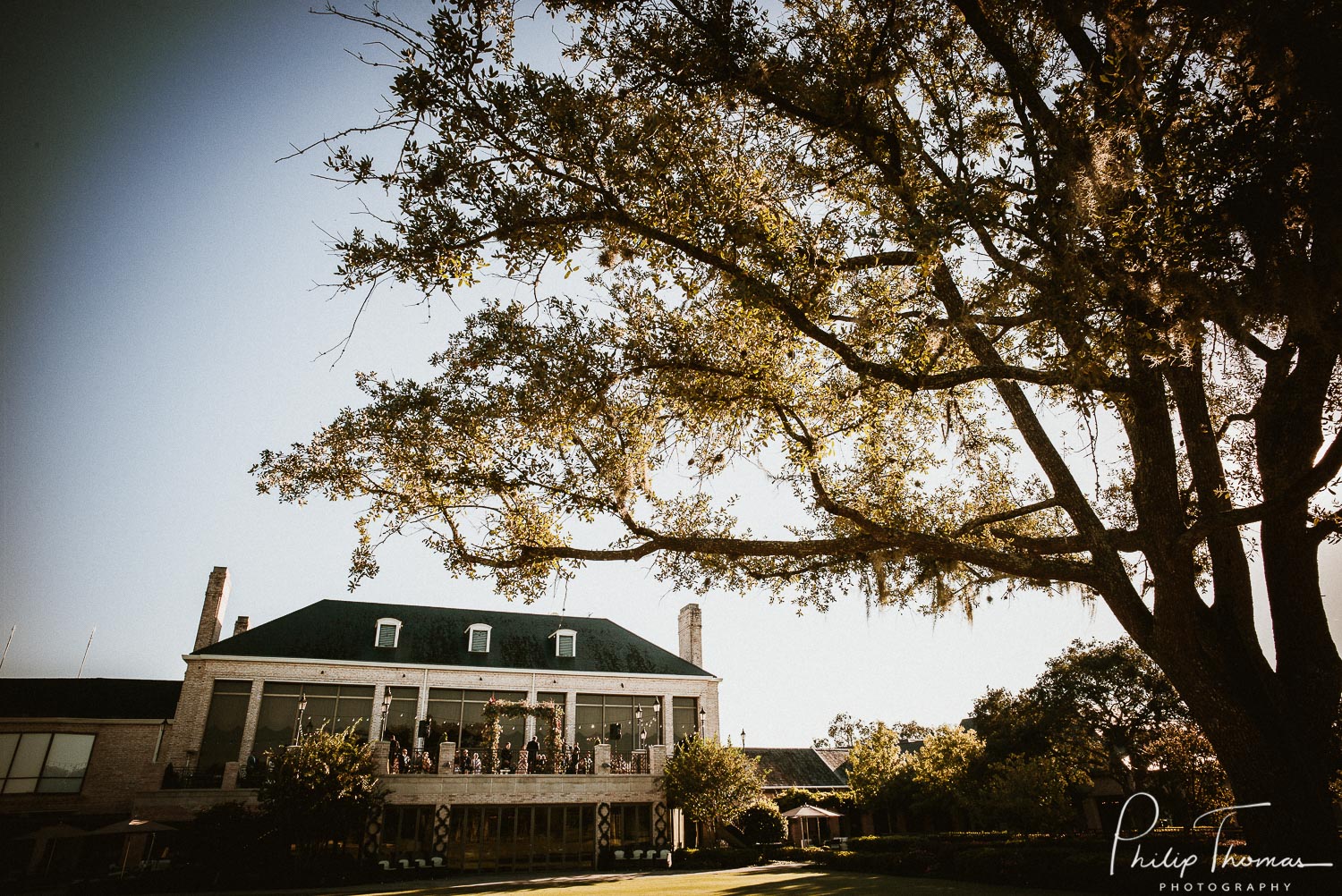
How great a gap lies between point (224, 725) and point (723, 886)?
19681 millimetres

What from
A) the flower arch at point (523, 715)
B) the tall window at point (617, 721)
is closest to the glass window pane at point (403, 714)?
the flower arch at point (523, 715)

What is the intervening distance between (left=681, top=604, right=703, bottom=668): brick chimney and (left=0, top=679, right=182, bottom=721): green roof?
21.5m

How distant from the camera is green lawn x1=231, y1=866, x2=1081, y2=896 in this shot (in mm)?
14469

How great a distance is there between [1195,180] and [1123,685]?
34503mm

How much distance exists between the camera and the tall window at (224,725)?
24.2m

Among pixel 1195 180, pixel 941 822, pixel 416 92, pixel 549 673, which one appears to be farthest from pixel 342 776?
pixel 941 822

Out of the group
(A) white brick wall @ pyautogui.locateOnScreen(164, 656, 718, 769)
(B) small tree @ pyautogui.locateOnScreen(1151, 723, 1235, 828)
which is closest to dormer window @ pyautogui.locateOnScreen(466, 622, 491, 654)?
(A) white brick wall @ pyautogui.locateOnScreen(164, 656, 718, 769)

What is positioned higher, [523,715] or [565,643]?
[565,643]

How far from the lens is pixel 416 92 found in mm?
5840

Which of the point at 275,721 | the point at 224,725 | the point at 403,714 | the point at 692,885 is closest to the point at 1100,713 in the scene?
the point at 692,885

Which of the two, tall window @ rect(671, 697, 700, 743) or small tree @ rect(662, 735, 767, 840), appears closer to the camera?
small tree @ rect(662, 735, 767, 840)

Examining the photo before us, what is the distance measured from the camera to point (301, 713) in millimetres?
25750

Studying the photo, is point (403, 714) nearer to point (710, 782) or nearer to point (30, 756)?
point (30, 756)

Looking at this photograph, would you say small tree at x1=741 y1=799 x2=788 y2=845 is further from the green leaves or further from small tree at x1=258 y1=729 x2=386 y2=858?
small tree at x1=258 y1=729 x2=386 y2=858
